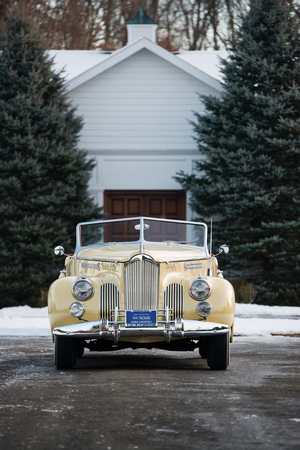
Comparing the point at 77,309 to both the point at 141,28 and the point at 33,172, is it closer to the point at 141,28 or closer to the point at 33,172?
the point at 33,172

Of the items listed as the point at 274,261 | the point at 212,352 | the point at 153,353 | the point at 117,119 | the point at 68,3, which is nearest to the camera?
the point at 212,352

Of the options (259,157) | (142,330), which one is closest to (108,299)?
(142,330)

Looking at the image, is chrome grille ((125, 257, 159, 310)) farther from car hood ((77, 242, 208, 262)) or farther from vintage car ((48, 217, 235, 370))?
car hood ((77, 242, 208, 262))

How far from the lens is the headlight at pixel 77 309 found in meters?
7.20

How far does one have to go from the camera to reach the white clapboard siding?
18.5m

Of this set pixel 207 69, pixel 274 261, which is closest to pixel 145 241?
pixel 274 261

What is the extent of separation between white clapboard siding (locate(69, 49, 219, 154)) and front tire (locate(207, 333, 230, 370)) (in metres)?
11.7

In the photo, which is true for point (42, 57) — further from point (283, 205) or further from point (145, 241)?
point (145, 241)

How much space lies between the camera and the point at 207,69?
20891 mm

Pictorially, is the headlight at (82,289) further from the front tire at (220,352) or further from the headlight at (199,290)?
the front tire at (220,352)

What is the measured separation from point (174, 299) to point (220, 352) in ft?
2.44

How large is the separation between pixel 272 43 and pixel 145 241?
10.3m

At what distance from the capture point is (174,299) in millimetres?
7301

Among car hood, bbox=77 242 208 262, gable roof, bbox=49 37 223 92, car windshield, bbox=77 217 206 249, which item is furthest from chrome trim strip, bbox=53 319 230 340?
gable roof, bbox=49 37 223 92
